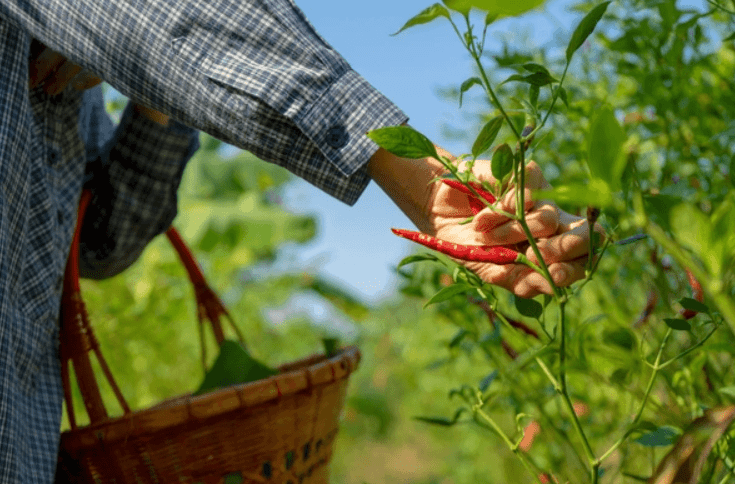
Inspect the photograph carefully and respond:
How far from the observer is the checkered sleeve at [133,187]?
0.93 meters

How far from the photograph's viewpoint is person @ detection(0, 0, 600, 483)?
54cm

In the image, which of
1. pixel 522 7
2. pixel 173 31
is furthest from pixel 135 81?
pixel 522 7

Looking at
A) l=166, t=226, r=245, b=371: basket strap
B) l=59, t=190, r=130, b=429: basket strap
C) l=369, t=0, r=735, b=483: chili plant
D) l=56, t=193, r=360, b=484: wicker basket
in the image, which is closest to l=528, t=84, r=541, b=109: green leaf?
l=369, t=0, r=735, b=483: chili plant

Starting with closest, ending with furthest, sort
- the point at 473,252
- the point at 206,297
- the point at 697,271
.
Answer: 1. the point at 697,271
2. the point at 473,252
3. the point at 206,297

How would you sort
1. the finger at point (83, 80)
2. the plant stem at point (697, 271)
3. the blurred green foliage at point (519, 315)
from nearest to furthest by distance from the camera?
the plant stem at point (697, 271), the blurred green foliage at point (519, 315), the finger at point (83, 80)

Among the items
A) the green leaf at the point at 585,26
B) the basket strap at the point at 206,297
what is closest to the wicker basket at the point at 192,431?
the basket strap at the point at 206,297

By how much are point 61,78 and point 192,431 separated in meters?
0.37

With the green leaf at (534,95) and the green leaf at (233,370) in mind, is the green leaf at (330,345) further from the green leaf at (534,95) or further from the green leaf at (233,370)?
the green leaf at (534,95)

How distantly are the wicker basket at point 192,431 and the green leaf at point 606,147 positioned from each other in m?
0.51

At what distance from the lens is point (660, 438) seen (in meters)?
0.42

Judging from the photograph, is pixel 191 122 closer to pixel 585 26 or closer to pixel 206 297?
pixel 585 26

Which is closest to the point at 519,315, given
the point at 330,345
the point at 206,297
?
the point at 330,345

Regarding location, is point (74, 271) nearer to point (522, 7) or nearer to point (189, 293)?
point (522, 7)

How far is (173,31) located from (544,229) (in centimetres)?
32
